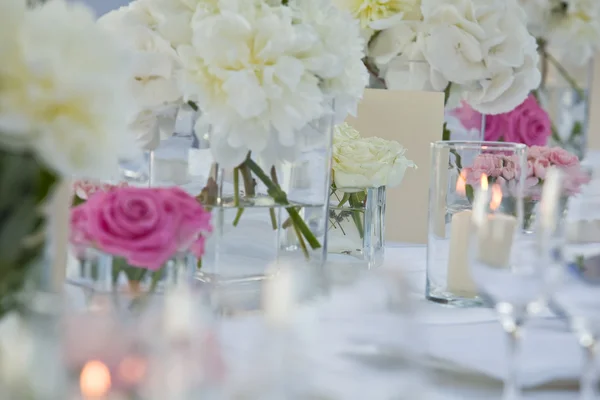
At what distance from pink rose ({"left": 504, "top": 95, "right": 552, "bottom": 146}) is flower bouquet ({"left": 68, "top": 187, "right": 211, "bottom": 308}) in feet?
4.08

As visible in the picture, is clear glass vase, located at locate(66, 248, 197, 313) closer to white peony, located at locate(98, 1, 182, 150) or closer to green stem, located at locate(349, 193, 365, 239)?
white peony, located at locate(98, 1, 182, 150)

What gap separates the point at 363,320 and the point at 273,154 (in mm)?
487

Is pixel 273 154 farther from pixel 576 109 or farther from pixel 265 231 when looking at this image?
pixel 576 109

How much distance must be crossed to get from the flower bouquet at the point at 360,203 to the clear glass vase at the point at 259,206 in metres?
0.20

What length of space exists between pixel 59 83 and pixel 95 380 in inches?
7.7

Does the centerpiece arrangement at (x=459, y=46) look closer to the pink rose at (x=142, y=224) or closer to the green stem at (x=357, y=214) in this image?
the green stem at (x=357, y=214)

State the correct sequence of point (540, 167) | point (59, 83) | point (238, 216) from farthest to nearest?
point (540, 167) → point (238, 216) → point (59, 83)

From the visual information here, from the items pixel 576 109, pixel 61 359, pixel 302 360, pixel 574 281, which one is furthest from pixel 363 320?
pixel 576 109

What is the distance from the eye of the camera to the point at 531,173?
4.45ft

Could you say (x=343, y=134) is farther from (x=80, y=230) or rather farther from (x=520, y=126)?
(x=520, y=126)

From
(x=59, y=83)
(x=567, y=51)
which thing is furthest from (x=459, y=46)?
(x=567, y=51)

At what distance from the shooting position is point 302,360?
0.46 metres

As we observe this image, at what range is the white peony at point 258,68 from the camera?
90 cm

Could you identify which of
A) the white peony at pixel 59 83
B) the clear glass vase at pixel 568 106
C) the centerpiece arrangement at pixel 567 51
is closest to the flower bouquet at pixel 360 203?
the white peony at pixel 59 83
